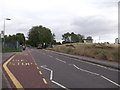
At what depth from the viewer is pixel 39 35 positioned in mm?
142250

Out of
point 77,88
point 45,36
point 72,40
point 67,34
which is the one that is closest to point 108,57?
point 77,88

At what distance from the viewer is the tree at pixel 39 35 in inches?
5443

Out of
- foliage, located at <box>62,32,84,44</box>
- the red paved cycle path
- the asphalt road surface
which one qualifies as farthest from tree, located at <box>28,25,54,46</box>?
the asphalt road surface

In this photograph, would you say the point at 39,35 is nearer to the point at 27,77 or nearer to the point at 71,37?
the point at 71,37

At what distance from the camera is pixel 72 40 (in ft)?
503

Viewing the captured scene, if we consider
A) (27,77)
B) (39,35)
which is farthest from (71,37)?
(27,77)

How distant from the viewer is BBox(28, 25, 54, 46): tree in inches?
5443

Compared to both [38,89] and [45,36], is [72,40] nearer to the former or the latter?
[45,36]

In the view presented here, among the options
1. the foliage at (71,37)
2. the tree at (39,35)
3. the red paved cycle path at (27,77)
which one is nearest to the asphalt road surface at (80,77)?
the red paved cycle path at (27,77)

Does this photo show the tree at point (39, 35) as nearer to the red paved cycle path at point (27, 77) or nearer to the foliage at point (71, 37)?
the foliage at point (71, 37)

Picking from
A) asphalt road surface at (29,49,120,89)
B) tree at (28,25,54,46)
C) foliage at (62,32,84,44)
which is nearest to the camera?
asphalt road surface at (29,49,120,89)

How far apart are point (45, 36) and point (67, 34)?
89.9ft

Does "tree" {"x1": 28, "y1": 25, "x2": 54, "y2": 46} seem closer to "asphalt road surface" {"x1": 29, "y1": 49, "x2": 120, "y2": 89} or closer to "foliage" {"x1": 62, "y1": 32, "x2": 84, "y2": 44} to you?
"foliage" {"x1": 62, "y1": 32, "x2": 84, "y2": 44}

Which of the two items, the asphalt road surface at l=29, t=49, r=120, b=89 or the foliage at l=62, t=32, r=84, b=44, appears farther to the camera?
the foliage at l=62, t=32, r=84, b=44
